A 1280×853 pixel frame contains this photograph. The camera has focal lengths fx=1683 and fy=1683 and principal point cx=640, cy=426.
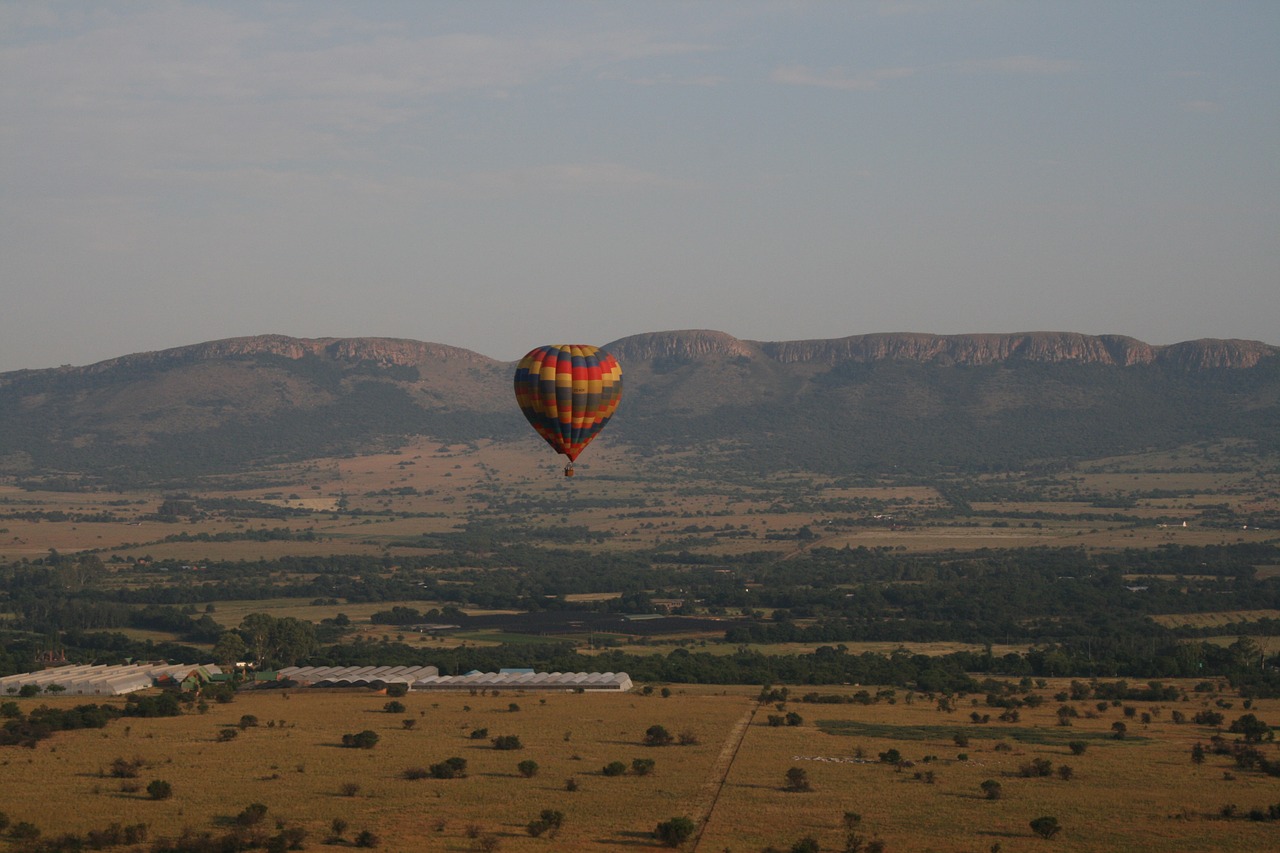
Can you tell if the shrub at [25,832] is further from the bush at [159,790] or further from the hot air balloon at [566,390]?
the hot air balloon at [566,390]

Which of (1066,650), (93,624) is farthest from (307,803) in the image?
(93,624)

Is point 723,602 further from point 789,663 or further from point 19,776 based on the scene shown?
point 19,776

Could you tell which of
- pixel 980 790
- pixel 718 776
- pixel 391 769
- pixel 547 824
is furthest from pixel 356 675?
pixel 980 790

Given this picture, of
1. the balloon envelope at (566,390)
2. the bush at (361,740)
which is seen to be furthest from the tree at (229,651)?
the balloon envelope at (566,390)

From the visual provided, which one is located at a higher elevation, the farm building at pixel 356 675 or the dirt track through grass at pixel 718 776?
the dirt track through grass at pixel 718 776

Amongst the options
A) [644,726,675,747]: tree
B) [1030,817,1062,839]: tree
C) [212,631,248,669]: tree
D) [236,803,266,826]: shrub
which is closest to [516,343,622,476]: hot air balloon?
[644,726,675,747]: tree

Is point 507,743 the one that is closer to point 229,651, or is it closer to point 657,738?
point 657,738
